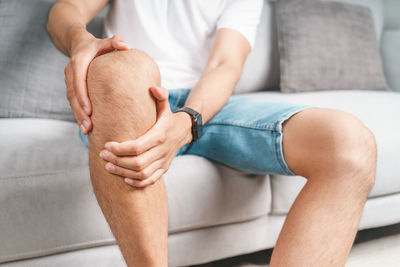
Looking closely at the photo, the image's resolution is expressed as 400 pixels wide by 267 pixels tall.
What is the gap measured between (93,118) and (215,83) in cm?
36

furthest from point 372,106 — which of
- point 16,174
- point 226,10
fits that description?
point 16,174

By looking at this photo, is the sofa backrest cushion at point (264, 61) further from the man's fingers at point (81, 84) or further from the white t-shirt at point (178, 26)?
the man's fingers at point (81, 84)

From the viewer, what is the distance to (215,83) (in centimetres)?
85

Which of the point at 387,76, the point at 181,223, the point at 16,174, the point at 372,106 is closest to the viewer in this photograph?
the point at 16,174

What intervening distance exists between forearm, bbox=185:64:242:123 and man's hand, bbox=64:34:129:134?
0.23 metres

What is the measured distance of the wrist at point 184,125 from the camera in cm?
66

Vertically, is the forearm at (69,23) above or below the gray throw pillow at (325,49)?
above

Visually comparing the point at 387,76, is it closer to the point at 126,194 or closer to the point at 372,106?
the point at 372,106

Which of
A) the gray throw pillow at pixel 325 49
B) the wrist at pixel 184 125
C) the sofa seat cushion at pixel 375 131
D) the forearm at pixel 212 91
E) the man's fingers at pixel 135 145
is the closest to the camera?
the man's fingers at pixel 135 145

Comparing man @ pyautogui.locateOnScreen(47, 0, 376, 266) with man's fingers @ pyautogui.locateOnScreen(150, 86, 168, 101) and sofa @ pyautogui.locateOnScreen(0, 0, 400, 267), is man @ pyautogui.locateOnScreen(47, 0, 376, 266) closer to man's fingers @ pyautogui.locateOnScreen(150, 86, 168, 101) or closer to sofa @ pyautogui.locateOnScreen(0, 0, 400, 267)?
man's fingers @ pyautogui.locateOnScreen(150, 86, 168, 101)

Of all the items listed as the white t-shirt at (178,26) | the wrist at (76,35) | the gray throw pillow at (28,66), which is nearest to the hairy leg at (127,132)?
the wrist at (76,35)

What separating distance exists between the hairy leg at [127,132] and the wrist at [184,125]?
0.09 m

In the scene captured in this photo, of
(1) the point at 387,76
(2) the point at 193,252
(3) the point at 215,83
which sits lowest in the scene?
(2) the point at 193,252

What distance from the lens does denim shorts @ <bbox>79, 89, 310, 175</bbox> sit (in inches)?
27.3
